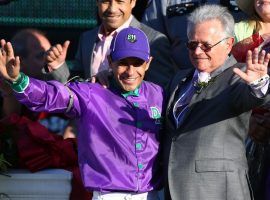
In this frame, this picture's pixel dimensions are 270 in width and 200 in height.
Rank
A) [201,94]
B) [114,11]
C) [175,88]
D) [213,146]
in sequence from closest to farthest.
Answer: [213,146], [201,94], [175,88], [114,11]

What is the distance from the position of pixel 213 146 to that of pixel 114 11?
123 cm

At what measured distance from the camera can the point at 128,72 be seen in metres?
3.97

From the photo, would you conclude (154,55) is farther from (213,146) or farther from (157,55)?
(213,146)

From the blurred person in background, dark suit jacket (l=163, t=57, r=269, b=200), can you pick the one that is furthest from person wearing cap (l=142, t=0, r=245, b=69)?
dark suit jacket (l=163, t=57, r=269, b=200)

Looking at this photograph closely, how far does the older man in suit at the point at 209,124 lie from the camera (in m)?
3.84

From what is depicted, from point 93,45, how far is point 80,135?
0.95 m

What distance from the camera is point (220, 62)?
396 cm

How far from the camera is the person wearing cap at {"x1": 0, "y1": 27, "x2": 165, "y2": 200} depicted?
154 inches

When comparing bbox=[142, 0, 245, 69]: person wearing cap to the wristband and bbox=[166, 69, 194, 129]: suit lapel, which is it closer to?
bbox=[166, 69, 194, 129]: suit lapel

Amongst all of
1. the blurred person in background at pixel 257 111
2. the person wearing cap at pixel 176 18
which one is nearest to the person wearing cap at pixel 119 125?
the blurred person in background at pixel 257 111

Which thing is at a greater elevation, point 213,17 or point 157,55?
point 213,17

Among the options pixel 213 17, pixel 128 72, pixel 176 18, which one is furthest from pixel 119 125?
pixel 176 18

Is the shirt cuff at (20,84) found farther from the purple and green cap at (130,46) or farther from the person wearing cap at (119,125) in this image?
the purple and green cap at (130,46)

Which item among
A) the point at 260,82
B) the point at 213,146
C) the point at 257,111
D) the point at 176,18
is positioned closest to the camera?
the point at 260,82
